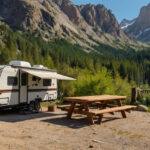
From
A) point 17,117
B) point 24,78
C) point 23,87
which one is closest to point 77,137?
point 17,117

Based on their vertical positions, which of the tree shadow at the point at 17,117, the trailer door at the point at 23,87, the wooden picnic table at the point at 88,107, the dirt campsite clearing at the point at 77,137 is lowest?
the dirt campsite clearing at the point at 77,137

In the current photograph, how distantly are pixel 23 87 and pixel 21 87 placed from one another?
6.0 inches

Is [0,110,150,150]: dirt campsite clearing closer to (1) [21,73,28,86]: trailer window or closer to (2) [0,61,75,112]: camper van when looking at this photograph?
(2) [0,61,75,112]: camper van

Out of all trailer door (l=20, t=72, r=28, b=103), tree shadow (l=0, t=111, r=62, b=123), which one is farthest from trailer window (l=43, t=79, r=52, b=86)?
tree shadow (l=0, t=111, r=62, b=123)

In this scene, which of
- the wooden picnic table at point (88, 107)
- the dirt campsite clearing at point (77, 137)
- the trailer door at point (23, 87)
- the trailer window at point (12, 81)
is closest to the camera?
the dirt campsite clearing at point (77, 137)

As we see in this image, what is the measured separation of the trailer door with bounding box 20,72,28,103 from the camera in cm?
1097

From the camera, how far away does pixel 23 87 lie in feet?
36.3

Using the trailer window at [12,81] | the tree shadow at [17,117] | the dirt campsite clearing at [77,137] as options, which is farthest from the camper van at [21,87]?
the dirt campsite clearing at [77,137]

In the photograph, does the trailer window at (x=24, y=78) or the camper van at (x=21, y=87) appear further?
the trailer window at (x=24, y=78)

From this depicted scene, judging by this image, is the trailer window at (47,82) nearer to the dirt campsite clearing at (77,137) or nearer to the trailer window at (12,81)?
the trailer window at (12,81)

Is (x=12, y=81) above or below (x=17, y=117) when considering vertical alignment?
above

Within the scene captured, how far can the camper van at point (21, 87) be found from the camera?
32.9ft

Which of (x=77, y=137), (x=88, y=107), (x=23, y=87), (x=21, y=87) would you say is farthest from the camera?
(x=23, y=87)

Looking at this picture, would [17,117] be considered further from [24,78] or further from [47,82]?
[47,82]
